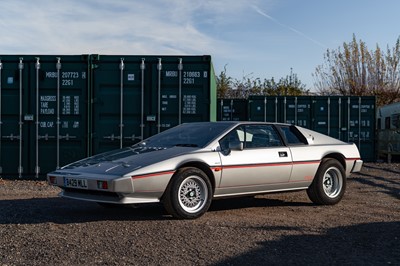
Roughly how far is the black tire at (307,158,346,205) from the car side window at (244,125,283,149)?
0.95 metres

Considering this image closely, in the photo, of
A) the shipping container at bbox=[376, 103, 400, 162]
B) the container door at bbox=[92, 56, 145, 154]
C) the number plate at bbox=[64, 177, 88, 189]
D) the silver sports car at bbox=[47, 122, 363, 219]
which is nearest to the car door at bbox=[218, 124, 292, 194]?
the silver sports car at bbox=[47, 122, 363, 219]

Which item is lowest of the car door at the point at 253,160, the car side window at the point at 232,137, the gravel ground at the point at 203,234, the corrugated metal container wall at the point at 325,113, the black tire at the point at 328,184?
the gravel ground at the point at 203,234

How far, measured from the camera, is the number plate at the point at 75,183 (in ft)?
21.3

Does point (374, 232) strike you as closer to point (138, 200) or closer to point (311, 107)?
point (138, 200)

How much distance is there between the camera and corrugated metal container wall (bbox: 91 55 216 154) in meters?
11.9

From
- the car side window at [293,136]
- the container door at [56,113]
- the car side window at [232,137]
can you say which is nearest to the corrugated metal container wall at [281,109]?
the container door at [56,113]

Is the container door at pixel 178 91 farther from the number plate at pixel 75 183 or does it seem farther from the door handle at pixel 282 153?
the number plate at pixel 75 183

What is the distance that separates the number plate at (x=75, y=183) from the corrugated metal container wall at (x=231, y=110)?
14.2m

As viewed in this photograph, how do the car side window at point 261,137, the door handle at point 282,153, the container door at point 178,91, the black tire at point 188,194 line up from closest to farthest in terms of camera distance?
the black tire at point 188,194
the car side window at point 261,137
the door handle at point 282,153
the container door at point 178,91

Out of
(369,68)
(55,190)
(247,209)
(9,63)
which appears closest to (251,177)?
(247,209)

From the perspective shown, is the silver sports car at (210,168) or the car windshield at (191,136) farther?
the car windshield at (191,136)

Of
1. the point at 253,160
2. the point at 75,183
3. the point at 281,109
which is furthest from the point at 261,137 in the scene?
the point at 281,109

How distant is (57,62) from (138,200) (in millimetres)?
6527

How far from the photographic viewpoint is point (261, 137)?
787cm
